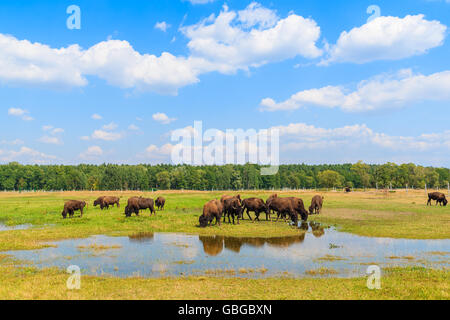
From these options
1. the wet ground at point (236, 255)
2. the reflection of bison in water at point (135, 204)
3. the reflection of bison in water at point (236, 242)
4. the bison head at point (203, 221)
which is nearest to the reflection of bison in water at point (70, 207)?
the reflection of bison in water at point (135, 204)

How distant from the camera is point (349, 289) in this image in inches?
372

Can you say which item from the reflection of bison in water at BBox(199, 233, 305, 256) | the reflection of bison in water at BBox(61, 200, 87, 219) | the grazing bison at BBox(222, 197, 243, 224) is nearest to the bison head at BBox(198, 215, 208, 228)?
the grazing bison at BBox(222, 197, 243, 224)

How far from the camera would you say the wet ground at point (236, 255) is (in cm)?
1215

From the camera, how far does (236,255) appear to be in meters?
14.7

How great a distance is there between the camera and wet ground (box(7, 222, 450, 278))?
39.9ft

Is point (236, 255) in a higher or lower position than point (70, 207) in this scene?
lower

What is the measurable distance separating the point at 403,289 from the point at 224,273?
20.4ft

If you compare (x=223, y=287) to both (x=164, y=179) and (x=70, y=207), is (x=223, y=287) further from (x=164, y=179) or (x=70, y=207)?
(x=164, y=179)

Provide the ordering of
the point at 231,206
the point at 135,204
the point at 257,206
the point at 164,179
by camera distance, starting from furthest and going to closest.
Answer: the point at 164,179, the point at 135,204, the point at 257,206, the point at 231,206

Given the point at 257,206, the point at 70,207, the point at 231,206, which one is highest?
the point at 231,206

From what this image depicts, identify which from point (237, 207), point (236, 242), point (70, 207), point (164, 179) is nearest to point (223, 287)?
point (236, 242)

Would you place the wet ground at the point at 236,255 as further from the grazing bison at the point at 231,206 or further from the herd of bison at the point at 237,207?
the grazing bison at the point at 231,206

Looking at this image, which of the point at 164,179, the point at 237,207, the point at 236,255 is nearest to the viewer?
the point at 236,255
